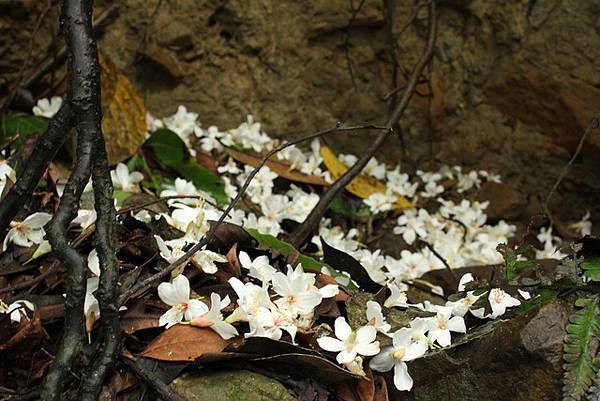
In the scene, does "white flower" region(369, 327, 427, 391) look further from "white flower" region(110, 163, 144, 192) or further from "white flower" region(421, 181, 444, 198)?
"white flower" region(421, 181, 444, 198)

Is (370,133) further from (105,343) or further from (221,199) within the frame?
(105,343)

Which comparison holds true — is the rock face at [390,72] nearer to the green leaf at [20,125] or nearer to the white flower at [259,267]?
the green leaf at [20,125]

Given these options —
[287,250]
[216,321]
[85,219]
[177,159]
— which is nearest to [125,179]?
[177,159]

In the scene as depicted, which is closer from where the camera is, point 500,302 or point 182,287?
point 182,287

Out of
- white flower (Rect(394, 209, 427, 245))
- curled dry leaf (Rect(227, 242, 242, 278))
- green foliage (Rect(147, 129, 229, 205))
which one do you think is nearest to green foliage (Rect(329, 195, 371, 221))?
white flower (Rect(394, 209, 427, 245))

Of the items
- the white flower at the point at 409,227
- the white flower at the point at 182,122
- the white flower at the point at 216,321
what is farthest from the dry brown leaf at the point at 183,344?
the white flower at the point at 182,122

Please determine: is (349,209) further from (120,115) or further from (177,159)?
(120,115)
